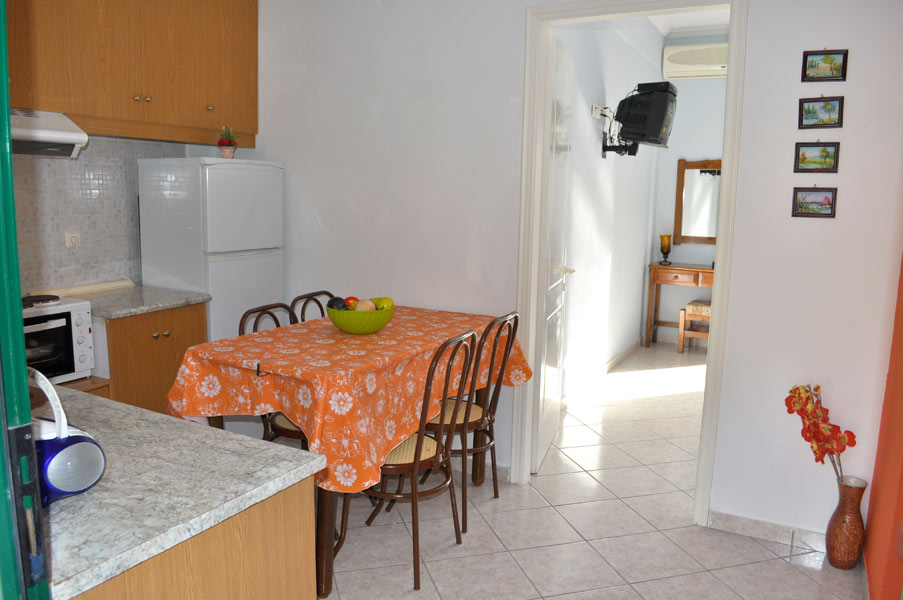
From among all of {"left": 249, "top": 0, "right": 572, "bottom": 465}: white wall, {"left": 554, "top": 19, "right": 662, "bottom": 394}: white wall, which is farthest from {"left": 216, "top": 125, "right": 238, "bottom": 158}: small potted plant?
{"left": 554, "top": 19, "right": 662, "bottom": 394}: white wall

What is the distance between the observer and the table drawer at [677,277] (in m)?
6.13

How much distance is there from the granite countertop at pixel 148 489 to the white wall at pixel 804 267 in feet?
6.84

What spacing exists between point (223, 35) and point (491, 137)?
1.53 meters

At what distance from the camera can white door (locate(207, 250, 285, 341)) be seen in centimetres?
349

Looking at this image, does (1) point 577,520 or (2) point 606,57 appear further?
(2) point 606,57

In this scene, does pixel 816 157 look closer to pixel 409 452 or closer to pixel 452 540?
pixel 409 452

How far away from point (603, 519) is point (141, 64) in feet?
9.61

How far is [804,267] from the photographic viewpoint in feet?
8.83

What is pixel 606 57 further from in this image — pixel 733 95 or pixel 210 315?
pixel 210 315

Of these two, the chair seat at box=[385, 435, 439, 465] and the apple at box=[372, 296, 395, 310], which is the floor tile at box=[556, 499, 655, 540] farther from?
the apple at box=[372, 296, 395, 310]

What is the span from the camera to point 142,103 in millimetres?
3219

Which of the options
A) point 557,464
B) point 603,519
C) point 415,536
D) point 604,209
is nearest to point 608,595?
point 603,519

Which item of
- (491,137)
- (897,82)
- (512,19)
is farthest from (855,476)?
(512,19)

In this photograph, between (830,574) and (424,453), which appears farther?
(830,574)
